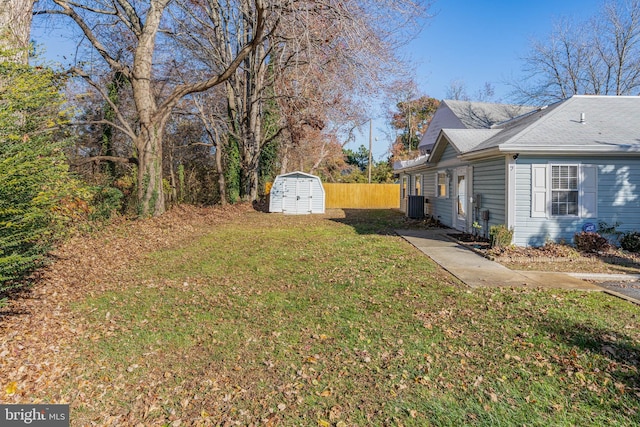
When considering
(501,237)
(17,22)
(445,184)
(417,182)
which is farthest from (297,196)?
(17,22)

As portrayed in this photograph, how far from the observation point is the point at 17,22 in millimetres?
7195

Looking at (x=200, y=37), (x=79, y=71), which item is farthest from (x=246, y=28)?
(x=79, y=71)

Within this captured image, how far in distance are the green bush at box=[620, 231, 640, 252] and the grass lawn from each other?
15.1 feet

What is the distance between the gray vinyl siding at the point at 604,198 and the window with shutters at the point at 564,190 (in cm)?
18

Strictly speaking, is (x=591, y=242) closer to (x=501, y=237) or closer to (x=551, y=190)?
(x=551, y=190)

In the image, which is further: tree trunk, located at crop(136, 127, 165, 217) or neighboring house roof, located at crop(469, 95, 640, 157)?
tree trunk, located at crop(136, 127, 165, 217)

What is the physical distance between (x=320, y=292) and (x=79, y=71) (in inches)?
438

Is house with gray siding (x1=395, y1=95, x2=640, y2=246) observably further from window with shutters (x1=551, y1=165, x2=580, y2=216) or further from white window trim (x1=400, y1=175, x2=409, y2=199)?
white window trim (x1=400, y1=175, x2=409, y2=199)

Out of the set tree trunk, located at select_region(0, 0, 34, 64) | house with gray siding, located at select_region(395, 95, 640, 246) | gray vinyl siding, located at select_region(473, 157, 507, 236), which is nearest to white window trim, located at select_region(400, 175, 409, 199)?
gray vinyl siding, located at select_region(473, 157, 507, 236)

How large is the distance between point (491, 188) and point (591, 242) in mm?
2640

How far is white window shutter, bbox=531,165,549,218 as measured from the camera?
9578mm

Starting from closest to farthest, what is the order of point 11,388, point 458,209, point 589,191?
point 11,388 < point 589,191 < point 458,209

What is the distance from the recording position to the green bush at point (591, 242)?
9086 millimetres

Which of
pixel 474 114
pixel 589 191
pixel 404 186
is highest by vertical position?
pixel 474 114
